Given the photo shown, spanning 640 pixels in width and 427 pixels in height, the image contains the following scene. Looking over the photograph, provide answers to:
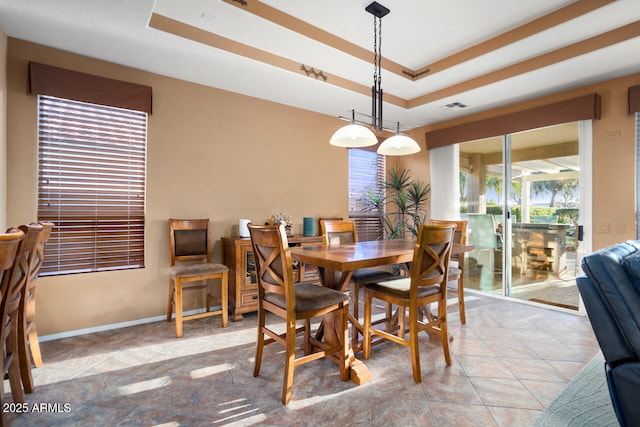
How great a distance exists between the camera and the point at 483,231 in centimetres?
446

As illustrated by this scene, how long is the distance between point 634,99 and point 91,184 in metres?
5.34

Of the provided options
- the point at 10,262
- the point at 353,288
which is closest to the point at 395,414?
the point at 353,288

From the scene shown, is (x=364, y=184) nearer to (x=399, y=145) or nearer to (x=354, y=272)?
(x=399, y=145)

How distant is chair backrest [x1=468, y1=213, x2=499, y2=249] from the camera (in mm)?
4340

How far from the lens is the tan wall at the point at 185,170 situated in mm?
2674

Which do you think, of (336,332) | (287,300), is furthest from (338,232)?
(287,300)

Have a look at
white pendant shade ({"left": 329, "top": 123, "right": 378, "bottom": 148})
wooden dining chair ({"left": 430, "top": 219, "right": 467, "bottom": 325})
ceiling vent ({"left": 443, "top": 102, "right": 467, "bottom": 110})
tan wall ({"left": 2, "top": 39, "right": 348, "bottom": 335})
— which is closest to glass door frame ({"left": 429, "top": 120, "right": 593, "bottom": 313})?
ceiling vent ({"left": 443, "top": 102, "right": 467, "bottom": 110})

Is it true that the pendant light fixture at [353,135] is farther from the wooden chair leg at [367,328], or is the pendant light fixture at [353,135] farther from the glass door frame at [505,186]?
the glass door frame at [505,186]

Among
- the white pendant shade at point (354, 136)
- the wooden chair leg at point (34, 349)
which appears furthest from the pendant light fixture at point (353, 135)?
the wooden chair leg at point (34, 349)

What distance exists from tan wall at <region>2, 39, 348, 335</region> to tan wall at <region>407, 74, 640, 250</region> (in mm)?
3007

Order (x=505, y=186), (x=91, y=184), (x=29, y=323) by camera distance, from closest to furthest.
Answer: (x=29, y=323) → (x=91, y=184) → (x=505, y=186)

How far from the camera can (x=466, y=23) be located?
9.15 ft

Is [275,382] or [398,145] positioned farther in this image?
[398,145]

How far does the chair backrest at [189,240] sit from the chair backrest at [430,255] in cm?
227
